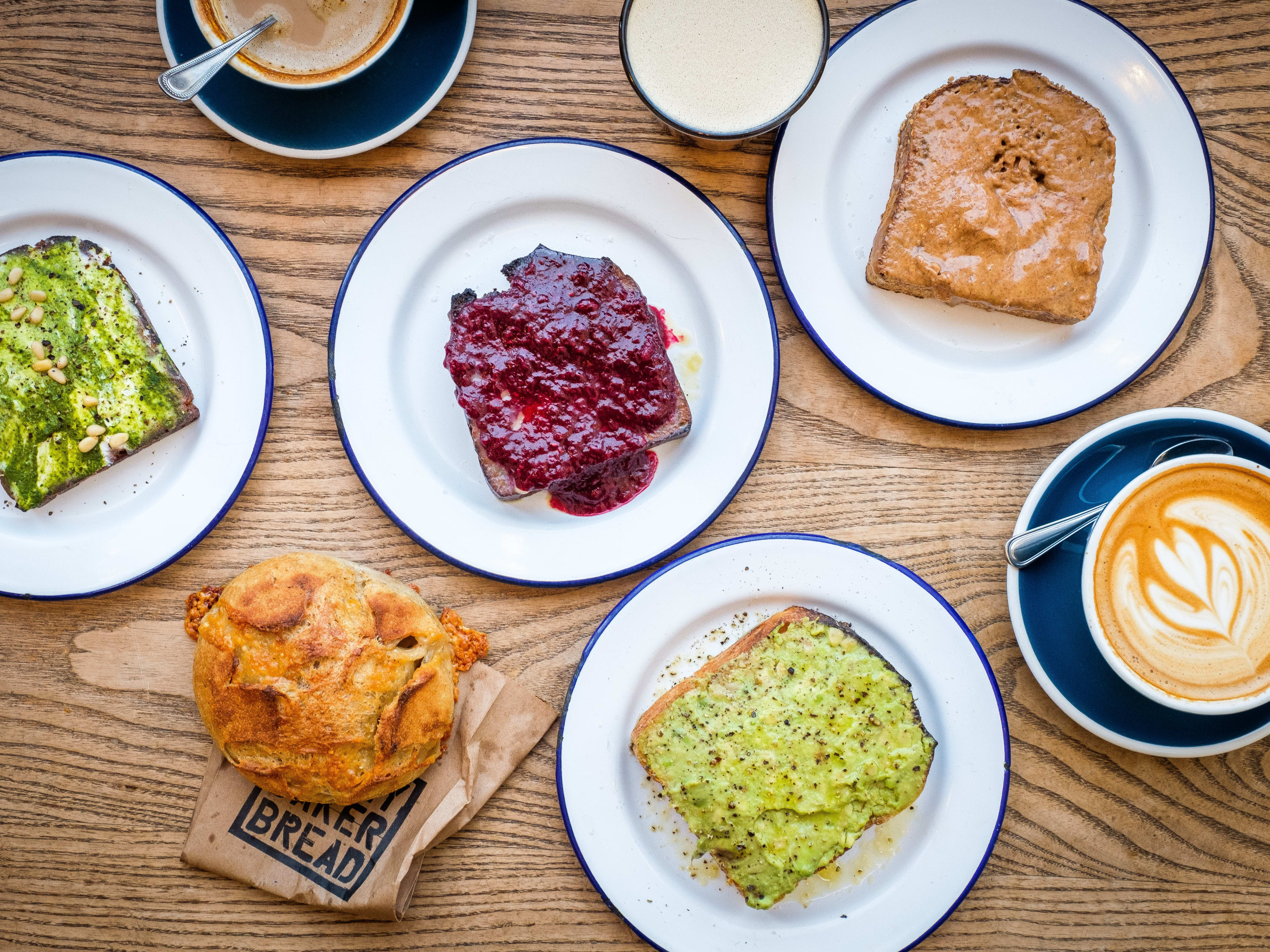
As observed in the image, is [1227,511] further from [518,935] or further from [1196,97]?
[518,935]

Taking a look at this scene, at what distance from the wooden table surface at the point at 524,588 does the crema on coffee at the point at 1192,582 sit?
1.70 feet

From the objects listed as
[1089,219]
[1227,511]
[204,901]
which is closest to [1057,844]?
[1227,511]

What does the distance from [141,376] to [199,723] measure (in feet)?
3.85

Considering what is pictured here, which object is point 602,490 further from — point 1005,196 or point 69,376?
point 69,376

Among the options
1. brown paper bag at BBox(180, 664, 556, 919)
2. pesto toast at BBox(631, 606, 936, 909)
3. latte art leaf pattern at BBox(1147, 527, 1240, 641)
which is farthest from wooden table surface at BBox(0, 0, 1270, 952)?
latte art leaf pattern at BBox(1147, 527, 1240, 641)

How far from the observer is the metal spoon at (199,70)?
7.61 feet

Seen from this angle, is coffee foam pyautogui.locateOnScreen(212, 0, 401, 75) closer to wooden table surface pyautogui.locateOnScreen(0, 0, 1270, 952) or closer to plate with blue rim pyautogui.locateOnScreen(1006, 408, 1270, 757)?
wooden table surface pyautogui.locateOnScreen(0, 0, 1270, 952)

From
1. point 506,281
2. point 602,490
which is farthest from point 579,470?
point 506,281

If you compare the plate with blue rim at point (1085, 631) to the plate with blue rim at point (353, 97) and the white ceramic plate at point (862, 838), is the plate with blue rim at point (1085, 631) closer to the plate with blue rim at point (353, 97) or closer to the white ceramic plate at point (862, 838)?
the white ceramic plate at point (862, 838)

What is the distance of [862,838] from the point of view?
2625 mm

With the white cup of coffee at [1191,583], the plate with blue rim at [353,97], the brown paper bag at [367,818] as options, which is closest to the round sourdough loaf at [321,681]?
Result: the brown paper bag at [367,818]

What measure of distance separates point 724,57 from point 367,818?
2.65 metres

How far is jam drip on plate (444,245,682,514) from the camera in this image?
2.42 metres

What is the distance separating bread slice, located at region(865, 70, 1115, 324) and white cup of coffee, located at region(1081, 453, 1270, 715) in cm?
69
